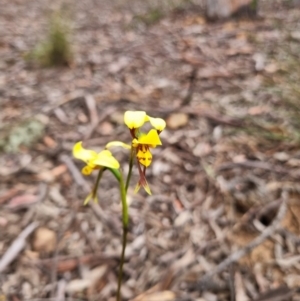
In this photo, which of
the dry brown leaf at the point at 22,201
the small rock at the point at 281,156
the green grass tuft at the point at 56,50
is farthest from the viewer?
the green grass tuft at the point at 56,50

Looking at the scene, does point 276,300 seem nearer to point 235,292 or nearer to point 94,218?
point 235,292

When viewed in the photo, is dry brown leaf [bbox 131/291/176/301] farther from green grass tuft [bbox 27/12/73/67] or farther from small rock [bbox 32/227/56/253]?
green grass tuft [bbox 27/12/73/67]

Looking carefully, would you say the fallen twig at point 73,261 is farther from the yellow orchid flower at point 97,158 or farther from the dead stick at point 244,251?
the yellow orchid flower at point 97,158

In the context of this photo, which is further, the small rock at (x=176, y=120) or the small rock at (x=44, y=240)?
the small rock at (x=176, y=120)

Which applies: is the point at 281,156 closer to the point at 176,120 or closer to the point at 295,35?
the point at 176,120

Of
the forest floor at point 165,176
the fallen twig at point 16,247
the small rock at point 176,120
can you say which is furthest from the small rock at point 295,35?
the fallen twig at point 16,247

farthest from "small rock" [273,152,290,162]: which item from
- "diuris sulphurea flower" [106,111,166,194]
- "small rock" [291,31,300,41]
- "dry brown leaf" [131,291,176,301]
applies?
"small rock" [291,31,300,41]

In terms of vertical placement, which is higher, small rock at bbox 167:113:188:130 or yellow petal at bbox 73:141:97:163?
yellow petal at bbox 73:141:97:163

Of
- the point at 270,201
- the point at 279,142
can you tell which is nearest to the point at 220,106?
the point at 279,142
